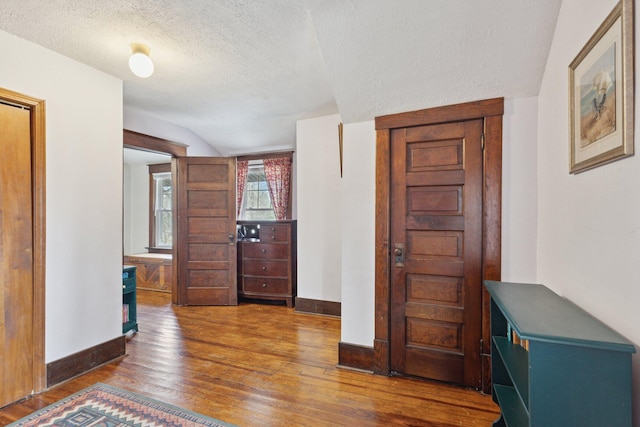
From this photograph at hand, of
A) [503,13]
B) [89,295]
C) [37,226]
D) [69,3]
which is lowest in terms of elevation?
[89,295]

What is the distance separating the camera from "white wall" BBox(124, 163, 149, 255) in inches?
236

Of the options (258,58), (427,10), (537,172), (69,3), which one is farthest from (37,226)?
(537,172)

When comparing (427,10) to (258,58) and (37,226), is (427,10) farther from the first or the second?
(37,226)

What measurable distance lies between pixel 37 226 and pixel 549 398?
2.98m

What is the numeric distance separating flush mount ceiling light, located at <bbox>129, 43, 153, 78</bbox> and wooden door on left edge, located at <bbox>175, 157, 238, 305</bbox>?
2.05m

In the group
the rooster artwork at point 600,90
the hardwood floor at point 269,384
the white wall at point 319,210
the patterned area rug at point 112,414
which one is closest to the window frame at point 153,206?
the hardwood floor at point 269,384

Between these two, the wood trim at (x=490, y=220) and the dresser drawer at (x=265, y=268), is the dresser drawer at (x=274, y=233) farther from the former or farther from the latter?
the wood trim at (x=490, y=220)

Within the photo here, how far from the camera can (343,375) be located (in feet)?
7.78

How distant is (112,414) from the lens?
6.14ft

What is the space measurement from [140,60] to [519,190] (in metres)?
2.71

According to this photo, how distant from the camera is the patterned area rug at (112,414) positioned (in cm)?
179

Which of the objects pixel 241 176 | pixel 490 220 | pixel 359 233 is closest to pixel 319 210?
pixel 359 233

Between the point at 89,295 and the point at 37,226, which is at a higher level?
the point at 37,226

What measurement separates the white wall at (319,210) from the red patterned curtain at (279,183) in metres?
0.83
